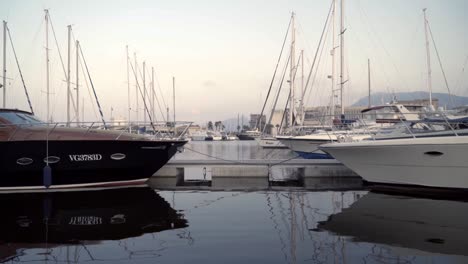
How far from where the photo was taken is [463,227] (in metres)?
7.68

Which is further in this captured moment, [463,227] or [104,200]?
[104,200]

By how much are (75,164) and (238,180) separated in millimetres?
5884

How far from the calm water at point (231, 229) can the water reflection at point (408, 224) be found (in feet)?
0.06

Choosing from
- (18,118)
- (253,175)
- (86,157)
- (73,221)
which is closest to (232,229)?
(73,221)

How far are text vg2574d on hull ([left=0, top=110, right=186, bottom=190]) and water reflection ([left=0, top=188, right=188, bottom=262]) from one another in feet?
2.13

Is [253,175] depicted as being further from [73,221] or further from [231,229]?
[73,221]

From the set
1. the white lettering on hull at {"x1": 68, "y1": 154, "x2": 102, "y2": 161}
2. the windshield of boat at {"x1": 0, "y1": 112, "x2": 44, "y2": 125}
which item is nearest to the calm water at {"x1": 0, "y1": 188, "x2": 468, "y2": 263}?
the white lettering on hull at {"x1": 68, "y1": 154, "x2": 102, "y2": 161}

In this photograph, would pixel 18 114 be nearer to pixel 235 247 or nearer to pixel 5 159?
pixel 5 159

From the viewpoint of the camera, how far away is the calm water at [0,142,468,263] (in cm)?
598

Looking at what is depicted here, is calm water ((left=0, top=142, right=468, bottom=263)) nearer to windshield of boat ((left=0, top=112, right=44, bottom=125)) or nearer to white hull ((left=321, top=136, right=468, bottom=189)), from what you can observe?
white hull ((left=321, top=136, right=468, bottom=189))

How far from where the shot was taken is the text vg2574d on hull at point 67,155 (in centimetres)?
1212

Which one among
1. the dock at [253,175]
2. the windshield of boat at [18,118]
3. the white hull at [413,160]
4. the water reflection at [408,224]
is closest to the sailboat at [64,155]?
the windshield of boat at [18,118]

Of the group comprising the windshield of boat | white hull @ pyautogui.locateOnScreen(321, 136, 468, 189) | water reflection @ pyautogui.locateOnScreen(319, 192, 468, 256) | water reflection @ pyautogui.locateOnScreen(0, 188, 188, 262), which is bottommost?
water reflection @ pyautogui.locateOnScreen(0, 188, 188, 262)

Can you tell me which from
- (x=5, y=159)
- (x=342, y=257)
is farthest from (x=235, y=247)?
(x=5, y=159)
